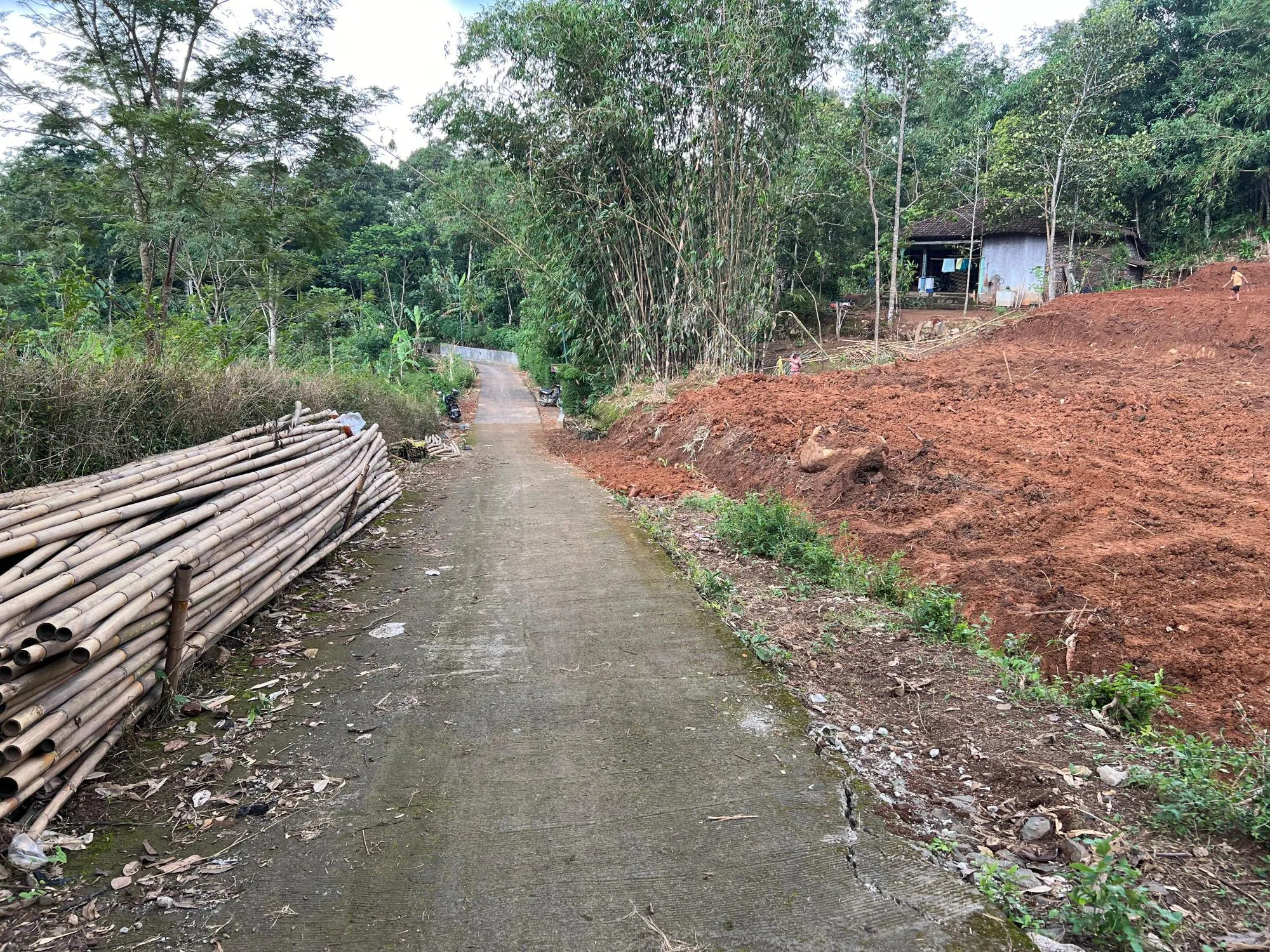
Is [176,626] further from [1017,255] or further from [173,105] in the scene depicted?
[1017,255]

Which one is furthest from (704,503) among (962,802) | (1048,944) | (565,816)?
(1048,944)

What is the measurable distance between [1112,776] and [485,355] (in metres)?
41.6

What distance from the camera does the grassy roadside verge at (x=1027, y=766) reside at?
6.21 ft

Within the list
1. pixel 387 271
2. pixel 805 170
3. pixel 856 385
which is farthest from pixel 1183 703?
pixel 387 271

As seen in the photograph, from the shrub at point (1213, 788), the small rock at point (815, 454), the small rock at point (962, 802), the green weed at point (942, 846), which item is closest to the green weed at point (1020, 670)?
the shrub at point (1213, 788)

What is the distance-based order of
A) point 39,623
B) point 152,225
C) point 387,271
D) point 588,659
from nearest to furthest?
point 39,623 → point 588,659 → point 152,225 → point 387,271

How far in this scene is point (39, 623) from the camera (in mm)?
2209

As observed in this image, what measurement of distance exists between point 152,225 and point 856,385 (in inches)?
363

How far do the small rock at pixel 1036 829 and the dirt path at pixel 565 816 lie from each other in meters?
0.37

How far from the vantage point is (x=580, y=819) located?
2305mm

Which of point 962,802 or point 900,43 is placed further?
point 900,43

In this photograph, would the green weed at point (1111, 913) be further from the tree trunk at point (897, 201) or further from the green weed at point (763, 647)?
the tree trunk at point (897, 201)

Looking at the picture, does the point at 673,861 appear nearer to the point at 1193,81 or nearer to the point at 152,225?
the point at 152,225

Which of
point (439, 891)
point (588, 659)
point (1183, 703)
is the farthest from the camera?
point (588, 659)
